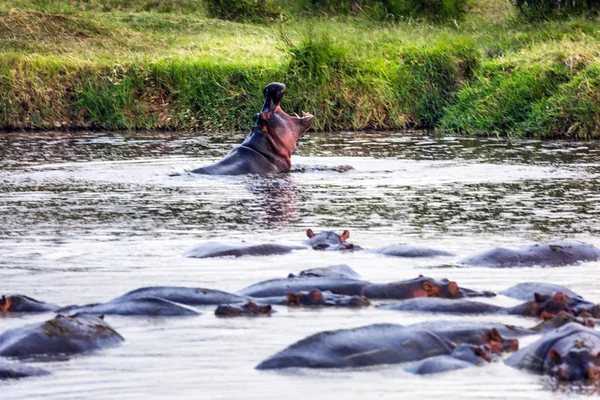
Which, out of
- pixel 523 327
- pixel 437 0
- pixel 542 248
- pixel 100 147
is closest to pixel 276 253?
pixel 542 248

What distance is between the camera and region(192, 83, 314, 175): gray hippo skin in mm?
11969

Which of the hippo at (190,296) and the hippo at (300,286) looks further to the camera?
the hippo at (300,286)

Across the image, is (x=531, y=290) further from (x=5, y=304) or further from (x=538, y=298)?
(x=5, y=304)

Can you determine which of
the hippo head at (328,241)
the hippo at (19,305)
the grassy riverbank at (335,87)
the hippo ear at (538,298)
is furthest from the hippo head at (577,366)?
the grassy riverbank at (335,87)

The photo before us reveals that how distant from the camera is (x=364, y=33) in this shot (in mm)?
22797

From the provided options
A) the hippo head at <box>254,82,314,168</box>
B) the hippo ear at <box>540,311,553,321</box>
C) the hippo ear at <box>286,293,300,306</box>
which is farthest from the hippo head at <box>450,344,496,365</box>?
the hippo head at <box>254,82,314,168</box>

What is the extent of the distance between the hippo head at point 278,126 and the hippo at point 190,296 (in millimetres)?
6114

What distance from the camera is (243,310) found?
5.63m

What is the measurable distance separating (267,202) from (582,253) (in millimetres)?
3514

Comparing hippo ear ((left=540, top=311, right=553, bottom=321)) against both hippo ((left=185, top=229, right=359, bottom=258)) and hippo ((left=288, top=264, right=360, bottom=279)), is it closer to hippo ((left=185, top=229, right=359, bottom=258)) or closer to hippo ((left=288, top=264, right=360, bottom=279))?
hippo ((left=288, top=264, right=360, bottom=279))

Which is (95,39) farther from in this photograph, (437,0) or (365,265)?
(365,265)

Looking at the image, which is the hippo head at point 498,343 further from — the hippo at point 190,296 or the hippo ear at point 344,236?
the hippo ear at point 344,236

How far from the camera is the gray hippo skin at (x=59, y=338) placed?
484cm

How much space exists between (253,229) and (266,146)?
356 centimetres
